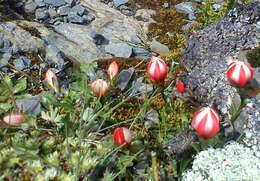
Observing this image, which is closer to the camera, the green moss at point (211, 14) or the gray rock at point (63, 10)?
the green moss at point (211, 14)

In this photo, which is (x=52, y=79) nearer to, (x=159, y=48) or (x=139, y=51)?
(x=139, y=51)

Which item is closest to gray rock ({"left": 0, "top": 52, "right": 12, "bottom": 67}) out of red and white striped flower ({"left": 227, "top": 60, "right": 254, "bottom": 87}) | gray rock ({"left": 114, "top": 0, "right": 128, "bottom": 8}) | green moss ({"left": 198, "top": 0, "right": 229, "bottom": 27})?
red and white striped flower ({"left": 227, "top": 60, "right": 254, "bottom": 87})

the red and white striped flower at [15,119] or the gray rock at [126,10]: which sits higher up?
the red and white striped flower at [15,119]

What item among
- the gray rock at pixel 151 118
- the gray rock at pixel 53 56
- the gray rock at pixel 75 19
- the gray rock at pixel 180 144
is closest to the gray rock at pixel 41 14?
the gray rock at pixel 75 19

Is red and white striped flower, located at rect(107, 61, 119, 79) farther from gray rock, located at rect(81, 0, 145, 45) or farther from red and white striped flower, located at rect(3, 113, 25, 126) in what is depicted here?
gray rock, located at rect(81, 0, 145, 45)

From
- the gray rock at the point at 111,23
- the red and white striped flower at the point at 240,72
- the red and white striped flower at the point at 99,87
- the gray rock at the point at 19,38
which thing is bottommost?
the gray rock at the point at 111,23

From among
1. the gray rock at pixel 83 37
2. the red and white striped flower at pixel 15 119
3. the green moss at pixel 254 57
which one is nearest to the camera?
the red and white striped flower at pixel 15 119

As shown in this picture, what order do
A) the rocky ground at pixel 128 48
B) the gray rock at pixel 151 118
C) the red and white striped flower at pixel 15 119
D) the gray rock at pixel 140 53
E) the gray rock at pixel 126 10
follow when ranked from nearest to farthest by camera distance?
the red and white striped flower at pixel 15 119 → the rocky ground at pixel 128 48 → the gray rock at pixel 151 118 → the gray rock at pixel 140 53 → the gray rock at pixel 126 10

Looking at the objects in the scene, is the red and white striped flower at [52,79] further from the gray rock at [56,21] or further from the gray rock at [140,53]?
the gray rock at [56,21]
